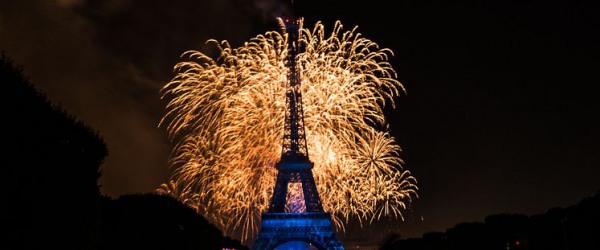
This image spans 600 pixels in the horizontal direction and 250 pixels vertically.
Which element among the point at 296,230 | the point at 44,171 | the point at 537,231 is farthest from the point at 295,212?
the point at 44,171

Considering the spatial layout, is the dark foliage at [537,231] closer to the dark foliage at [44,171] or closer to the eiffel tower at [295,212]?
the eiffel tower at [295,212]

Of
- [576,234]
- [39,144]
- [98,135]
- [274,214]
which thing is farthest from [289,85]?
[39,144]

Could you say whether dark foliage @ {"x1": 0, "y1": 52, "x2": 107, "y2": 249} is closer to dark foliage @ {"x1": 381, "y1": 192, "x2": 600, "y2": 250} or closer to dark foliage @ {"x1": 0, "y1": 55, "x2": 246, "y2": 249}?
dark foliage @ {"x1": 0, "y1": 55, "x2": 246, "y2": 249}

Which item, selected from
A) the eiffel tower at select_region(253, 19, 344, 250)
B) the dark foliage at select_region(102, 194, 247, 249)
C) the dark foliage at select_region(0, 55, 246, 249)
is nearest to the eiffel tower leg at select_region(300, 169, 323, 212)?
the eiffel tower at select_region(253, 19, 344, 250)

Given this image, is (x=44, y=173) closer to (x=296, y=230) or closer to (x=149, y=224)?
(x=149, y=224)

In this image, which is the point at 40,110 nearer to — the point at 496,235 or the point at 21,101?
the point at 21,101

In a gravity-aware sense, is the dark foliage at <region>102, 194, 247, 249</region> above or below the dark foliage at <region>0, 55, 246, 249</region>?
above

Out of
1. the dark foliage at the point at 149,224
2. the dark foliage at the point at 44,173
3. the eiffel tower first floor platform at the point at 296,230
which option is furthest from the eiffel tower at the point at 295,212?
the dark foliage at the point at 44,173
